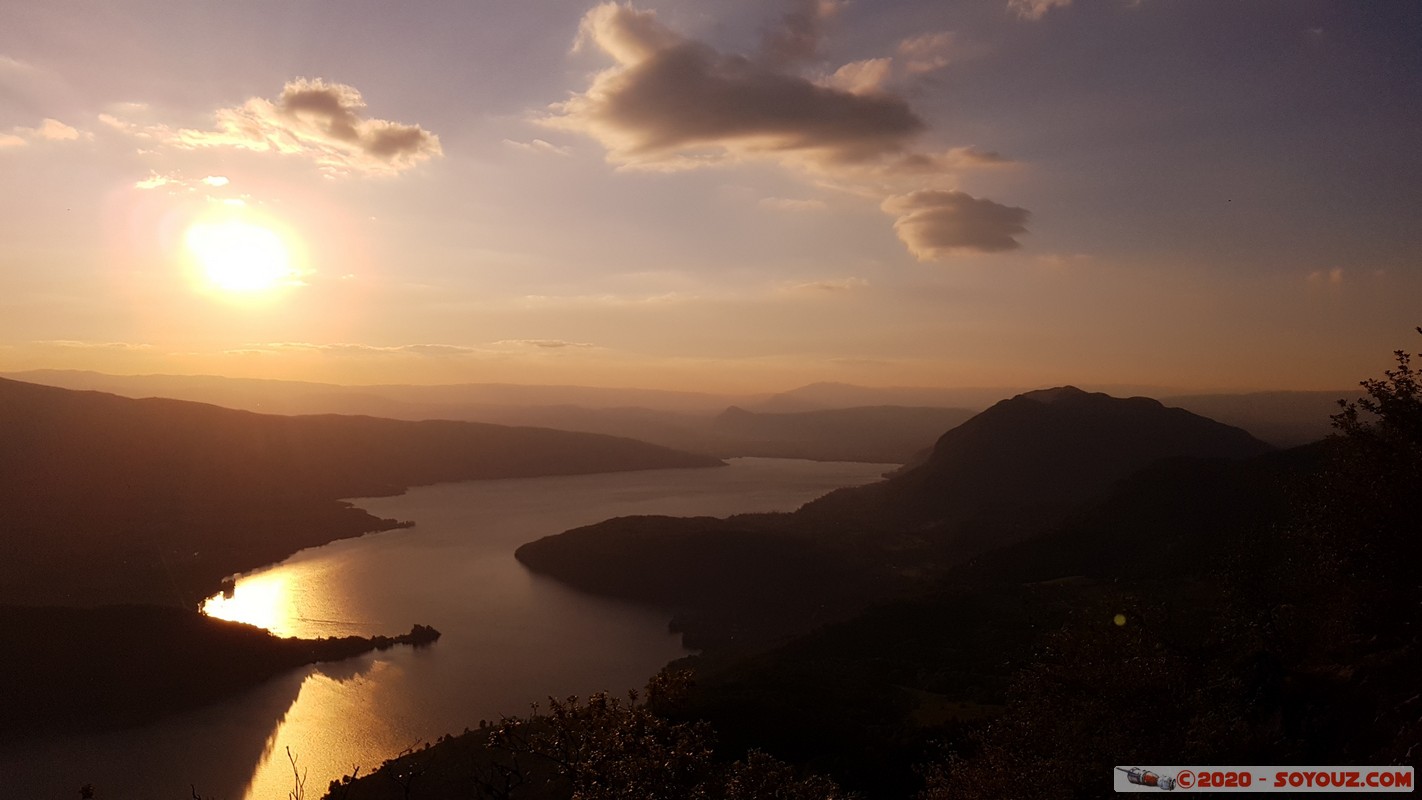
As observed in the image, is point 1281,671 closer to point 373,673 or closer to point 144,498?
point 373,673

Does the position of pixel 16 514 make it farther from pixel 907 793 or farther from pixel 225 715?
pixel 907 793

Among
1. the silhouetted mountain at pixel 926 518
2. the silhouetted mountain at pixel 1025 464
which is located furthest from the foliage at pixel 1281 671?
the silhouetted mountain at pixel 1025 464

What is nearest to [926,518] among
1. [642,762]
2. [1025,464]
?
[1025,464]

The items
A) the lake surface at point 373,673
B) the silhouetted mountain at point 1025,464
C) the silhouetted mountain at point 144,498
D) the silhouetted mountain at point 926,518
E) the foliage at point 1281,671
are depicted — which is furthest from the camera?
the silhouetted mountain at point 1025,464

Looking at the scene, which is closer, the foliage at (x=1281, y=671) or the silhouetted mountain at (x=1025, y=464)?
the foliage at (x=1281, y=671)

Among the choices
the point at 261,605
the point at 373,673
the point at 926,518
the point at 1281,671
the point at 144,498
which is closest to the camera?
the point at 1281,671

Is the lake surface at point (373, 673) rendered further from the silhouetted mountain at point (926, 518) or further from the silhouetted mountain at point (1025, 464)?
the silhouetted mountain at point (1025, 464)

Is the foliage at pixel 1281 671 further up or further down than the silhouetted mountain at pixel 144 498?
further up

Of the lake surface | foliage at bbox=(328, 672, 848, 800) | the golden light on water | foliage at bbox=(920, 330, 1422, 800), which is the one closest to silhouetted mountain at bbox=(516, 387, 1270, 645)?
the lake surface
